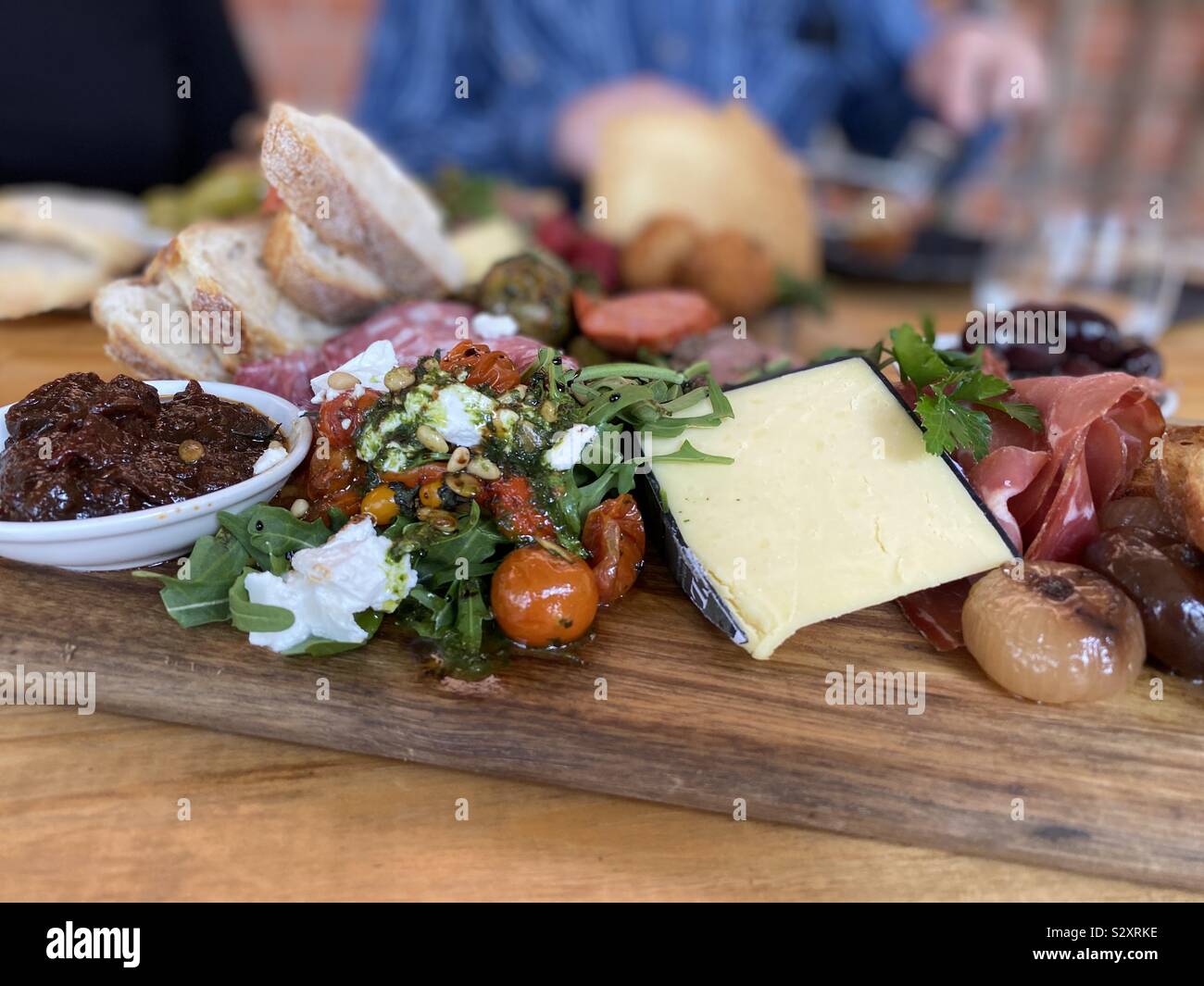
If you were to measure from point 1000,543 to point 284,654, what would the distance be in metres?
1.22

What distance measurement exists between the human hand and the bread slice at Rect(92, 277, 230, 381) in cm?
360

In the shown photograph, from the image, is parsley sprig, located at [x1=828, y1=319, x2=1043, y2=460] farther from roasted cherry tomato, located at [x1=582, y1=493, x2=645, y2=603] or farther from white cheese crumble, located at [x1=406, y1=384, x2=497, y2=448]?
white cheese crumble, located at [x1=406, y1=384, x2=497, y2=448]

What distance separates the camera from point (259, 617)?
1.44 m

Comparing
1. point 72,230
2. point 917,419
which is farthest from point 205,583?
point 72,230

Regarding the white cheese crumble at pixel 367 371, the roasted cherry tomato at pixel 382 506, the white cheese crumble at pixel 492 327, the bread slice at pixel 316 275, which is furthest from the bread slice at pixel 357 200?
the roasted cherry tomato at pixel 382 506

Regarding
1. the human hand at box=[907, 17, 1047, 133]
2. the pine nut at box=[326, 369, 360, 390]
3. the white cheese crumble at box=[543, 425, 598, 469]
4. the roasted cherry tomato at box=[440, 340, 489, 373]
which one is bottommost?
the white cheese crumble at box=[543, 425, 598, 469]

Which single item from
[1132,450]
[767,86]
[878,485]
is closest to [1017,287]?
[1132,450]

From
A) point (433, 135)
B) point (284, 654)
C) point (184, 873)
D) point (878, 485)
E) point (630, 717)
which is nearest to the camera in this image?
point (184, 873)

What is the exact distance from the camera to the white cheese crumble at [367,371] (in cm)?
166

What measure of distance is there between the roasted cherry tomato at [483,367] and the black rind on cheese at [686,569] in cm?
31

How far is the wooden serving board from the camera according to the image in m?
1.27

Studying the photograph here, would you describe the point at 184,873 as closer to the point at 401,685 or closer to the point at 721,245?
the point at 401,685

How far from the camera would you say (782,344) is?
315 centimetres

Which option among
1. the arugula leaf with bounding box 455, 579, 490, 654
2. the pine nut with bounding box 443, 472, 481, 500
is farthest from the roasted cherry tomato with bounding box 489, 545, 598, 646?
the pine nut with bounding box 443, 472, 481, 500
